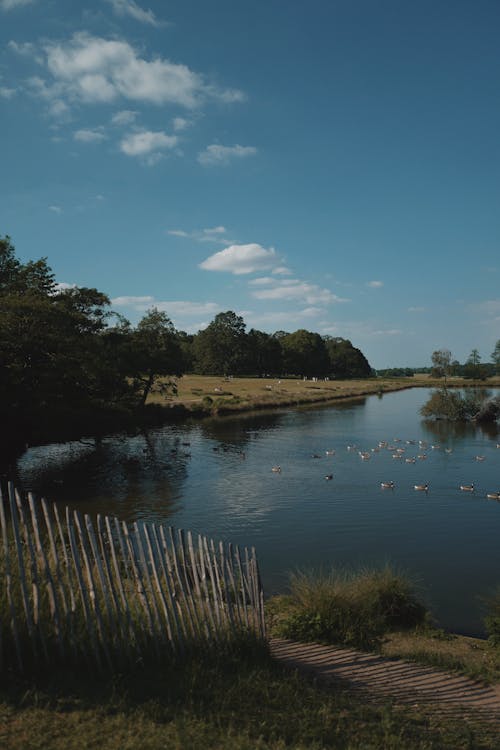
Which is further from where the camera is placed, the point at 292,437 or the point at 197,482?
the point at 292,437

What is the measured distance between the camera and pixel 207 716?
6625 millimetres

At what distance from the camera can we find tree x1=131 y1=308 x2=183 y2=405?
193 feet

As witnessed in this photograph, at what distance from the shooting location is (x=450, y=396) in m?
69.6

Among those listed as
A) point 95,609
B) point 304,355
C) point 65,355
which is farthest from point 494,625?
→ point 304,355

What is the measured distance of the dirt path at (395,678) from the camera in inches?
340

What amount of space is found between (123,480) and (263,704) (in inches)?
1065

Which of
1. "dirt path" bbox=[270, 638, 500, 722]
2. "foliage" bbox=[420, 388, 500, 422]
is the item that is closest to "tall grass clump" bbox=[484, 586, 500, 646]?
"dirt path" bbox=[270, 638, 500, 722]

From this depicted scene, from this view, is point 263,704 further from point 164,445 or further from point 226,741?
point 164,445

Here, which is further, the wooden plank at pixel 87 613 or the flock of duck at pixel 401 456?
the flock of duck at pixel 401 456

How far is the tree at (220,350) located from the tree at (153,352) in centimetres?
7906

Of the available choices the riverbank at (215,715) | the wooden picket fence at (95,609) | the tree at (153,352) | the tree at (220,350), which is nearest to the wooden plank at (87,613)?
the wooden picket fence at (95,609)

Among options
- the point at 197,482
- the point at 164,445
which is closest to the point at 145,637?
the point at 197,482

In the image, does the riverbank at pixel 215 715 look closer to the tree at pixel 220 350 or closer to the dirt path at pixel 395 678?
the dirt path at pixel 395 678

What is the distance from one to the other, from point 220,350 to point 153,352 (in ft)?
280
